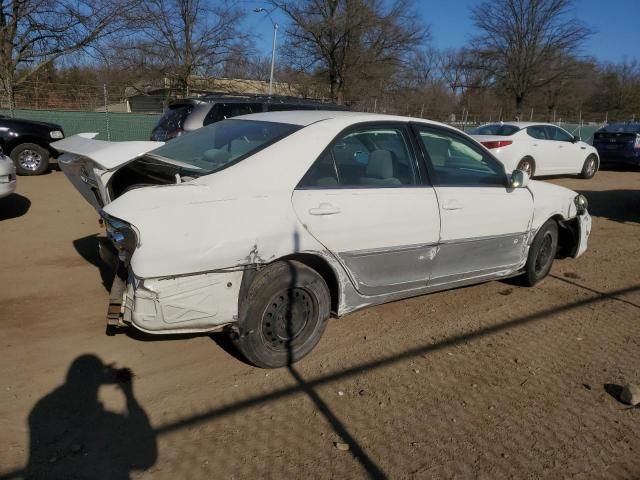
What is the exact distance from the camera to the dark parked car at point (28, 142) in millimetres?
11000

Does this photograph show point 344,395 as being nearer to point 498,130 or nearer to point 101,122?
point 498,130

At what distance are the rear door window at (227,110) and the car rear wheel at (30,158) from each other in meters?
4.92

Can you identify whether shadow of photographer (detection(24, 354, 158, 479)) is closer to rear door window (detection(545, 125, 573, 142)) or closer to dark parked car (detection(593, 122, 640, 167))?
rear door window (detection(545, 125, 573, 142))

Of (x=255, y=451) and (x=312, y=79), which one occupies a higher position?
(x=312, y=79)

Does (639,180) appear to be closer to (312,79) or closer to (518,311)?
(518,311)

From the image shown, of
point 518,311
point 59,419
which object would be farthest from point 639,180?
point 59,419

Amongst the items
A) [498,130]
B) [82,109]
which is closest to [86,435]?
[498,130]

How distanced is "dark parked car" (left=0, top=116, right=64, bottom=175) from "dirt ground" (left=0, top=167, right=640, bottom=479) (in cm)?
760

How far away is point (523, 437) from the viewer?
2.84m

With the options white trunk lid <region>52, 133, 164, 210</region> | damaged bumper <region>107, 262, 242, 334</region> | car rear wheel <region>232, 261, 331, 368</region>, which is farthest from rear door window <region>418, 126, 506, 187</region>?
white trunk lid <region>52, 133, 164, 210</region>

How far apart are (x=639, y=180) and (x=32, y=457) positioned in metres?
16.6

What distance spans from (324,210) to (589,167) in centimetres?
1354

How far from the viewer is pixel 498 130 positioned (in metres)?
12.8

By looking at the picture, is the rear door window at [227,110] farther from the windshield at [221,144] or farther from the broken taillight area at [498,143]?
the broken taillight area at [498,143]
